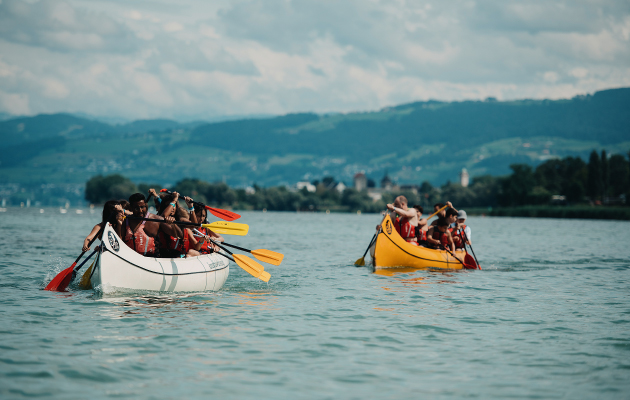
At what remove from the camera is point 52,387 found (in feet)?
24.3

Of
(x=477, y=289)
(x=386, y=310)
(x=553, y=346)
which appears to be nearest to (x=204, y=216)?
(x=386, y=310)

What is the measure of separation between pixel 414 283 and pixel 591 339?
22.7 ft

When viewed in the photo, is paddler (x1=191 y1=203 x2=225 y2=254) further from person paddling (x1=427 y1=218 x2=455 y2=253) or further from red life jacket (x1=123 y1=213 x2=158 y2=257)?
person paddling (x1=427 y1=218 x2=455 y2=253)

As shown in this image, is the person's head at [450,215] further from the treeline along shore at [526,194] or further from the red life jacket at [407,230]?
the treeline along shore at [526,194]

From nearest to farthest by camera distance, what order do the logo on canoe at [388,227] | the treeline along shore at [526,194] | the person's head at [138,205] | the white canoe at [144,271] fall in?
the white canoe at [144,271] < the person's head at [138,205] < the logo on canoe at [388,227] < the treeline along shore at [526,194]

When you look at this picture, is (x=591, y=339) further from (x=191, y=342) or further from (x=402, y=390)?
(x=191, y=342)

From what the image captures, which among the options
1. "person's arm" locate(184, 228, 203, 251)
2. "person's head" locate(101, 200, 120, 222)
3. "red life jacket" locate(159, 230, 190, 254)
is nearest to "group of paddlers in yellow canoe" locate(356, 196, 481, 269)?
"person's arm" locate(184, 228, 203, 251)

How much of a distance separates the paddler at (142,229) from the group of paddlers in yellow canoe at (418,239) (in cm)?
755

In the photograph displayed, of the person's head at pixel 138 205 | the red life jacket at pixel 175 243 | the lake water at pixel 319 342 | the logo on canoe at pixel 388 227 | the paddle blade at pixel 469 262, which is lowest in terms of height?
the lake water at pixel 319 342

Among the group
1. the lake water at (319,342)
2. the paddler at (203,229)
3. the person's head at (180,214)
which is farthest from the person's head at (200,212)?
the lake water at (319,342)

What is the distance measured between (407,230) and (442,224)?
3.93ft

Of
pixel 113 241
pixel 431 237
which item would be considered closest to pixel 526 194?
pixel 431 237

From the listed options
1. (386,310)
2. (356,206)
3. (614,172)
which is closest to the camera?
(386,310)

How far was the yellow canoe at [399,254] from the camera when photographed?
19469mm
